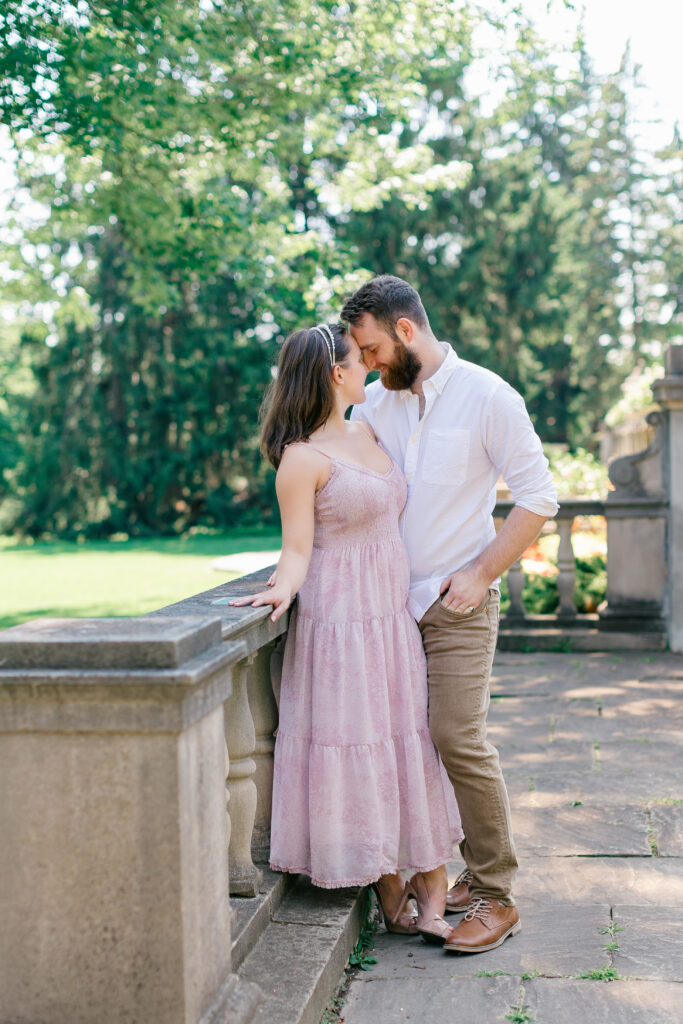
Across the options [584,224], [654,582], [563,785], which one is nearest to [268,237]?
[654,582]

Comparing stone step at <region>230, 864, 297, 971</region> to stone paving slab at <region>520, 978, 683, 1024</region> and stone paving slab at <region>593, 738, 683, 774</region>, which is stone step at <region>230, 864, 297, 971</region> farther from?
stone paving slab at <region>593, 738, 683, 774</region>

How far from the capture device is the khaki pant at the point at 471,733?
123 inches

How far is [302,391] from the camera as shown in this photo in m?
3.20

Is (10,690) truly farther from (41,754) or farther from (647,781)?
(647,781)

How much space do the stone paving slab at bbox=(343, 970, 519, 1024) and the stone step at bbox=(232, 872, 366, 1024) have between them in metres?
0.09

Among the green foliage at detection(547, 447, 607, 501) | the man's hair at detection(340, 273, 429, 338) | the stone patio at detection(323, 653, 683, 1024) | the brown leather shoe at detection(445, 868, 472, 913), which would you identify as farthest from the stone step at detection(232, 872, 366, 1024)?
the green foliage at detection(547, 447, 607, 501)

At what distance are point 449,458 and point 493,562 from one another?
368 millimetres

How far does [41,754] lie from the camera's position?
198 centimetres

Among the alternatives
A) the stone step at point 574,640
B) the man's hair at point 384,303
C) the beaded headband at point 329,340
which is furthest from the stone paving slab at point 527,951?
the stone step at point 574,640

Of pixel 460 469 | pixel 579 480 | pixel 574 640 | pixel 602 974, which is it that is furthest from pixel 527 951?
pixel 579 480

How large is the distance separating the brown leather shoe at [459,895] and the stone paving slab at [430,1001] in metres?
0.46

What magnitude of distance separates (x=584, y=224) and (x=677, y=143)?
428cm

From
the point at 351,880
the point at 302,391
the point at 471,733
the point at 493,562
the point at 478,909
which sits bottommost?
the point at 478,909

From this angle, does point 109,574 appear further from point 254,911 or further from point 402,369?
point 254,911
